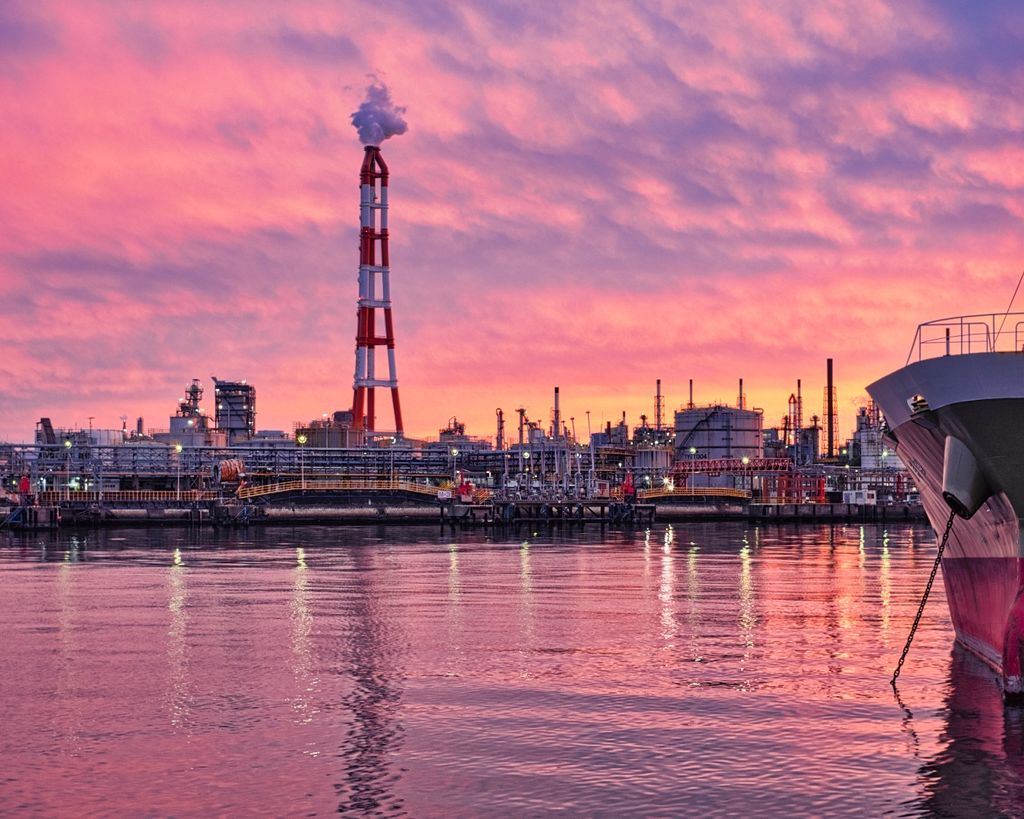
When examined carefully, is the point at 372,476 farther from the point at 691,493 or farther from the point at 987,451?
the point at 987,451

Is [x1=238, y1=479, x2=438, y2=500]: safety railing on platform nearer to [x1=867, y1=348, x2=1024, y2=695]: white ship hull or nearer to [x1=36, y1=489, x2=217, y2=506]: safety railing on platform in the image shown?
[x1=36, y1=489, x2=217, y2=506]: safety railing on platform

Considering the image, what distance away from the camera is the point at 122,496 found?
146 metres

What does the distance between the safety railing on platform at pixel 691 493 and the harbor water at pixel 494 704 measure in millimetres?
113684

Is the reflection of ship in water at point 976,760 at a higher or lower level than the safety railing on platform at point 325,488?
lower

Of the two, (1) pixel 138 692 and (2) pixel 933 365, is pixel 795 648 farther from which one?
(1) pixel 138 692

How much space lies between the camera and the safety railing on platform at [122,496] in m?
132

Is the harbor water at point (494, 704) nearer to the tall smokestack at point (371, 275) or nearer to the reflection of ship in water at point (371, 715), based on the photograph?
the reflection of ship in water at point (371, 715)

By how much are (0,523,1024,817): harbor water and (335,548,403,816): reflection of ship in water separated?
0.07m

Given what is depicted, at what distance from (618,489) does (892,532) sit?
233ft

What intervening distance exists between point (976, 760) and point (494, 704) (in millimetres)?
8488

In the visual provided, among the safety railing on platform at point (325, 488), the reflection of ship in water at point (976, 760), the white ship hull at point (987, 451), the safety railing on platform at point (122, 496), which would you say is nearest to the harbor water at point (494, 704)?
the reflection of ship in water at point (976, 760)

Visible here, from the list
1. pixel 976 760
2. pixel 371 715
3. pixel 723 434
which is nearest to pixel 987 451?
pixel 976 760

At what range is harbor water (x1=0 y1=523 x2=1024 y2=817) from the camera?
16.1 meters

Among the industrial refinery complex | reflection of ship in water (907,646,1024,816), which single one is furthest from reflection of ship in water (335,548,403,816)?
the industrial refinery complex
